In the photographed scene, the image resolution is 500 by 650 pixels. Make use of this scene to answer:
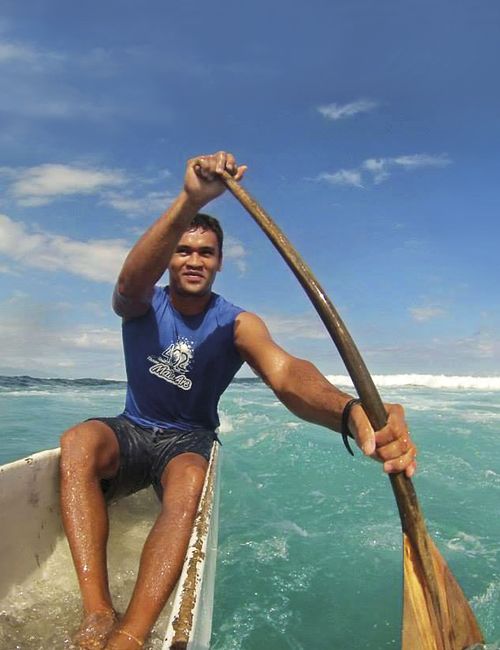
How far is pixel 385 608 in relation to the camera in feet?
11.0

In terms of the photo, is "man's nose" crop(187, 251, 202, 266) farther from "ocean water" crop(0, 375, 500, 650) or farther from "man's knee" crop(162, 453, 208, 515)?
"ocean water" crop(0, 375, 500, 650)

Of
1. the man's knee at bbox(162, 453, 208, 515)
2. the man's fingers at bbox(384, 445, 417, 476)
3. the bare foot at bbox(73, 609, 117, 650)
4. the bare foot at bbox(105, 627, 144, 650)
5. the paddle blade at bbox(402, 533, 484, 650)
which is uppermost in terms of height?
the man's fingers at bbox(384, 445, 417, 476)

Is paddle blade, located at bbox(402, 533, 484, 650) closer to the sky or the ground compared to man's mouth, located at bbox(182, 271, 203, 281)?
closer to the ground

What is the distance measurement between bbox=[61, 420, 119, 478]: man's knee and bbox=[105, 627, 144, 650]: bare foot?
87 cm

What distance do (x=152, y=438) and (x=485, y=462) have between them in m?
6.04

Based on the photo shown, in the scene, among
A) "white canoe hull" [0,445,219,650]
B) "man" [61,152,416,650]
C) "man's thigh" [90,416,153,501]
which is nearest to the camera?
"man" [61,152,416,650]

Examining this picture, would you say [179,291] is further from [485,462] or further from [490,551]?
[485,462]

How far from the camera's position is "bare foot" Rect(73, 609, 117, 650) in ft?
6.95

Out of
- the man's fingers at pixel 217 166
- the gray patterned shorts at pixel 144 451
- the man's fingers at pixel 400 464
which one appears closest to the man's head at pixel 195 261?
the man's fingers at pixel 217 166

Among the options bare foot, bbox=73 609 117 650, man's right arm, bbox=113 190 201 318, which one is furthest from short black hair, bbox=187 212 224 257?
bare foot, bbox=73 609 117 650

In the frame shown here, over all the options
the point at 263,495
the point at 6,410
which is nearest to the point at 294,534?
the point at 263,495

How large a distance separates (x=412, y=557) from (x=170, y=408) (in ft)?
5.70

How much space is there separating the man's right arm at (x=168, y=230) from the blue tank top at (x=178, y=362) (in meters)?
0.24

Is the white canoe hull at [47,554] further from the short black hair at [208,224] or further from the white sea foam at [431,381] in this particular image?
the white sea foam at [431,381]
